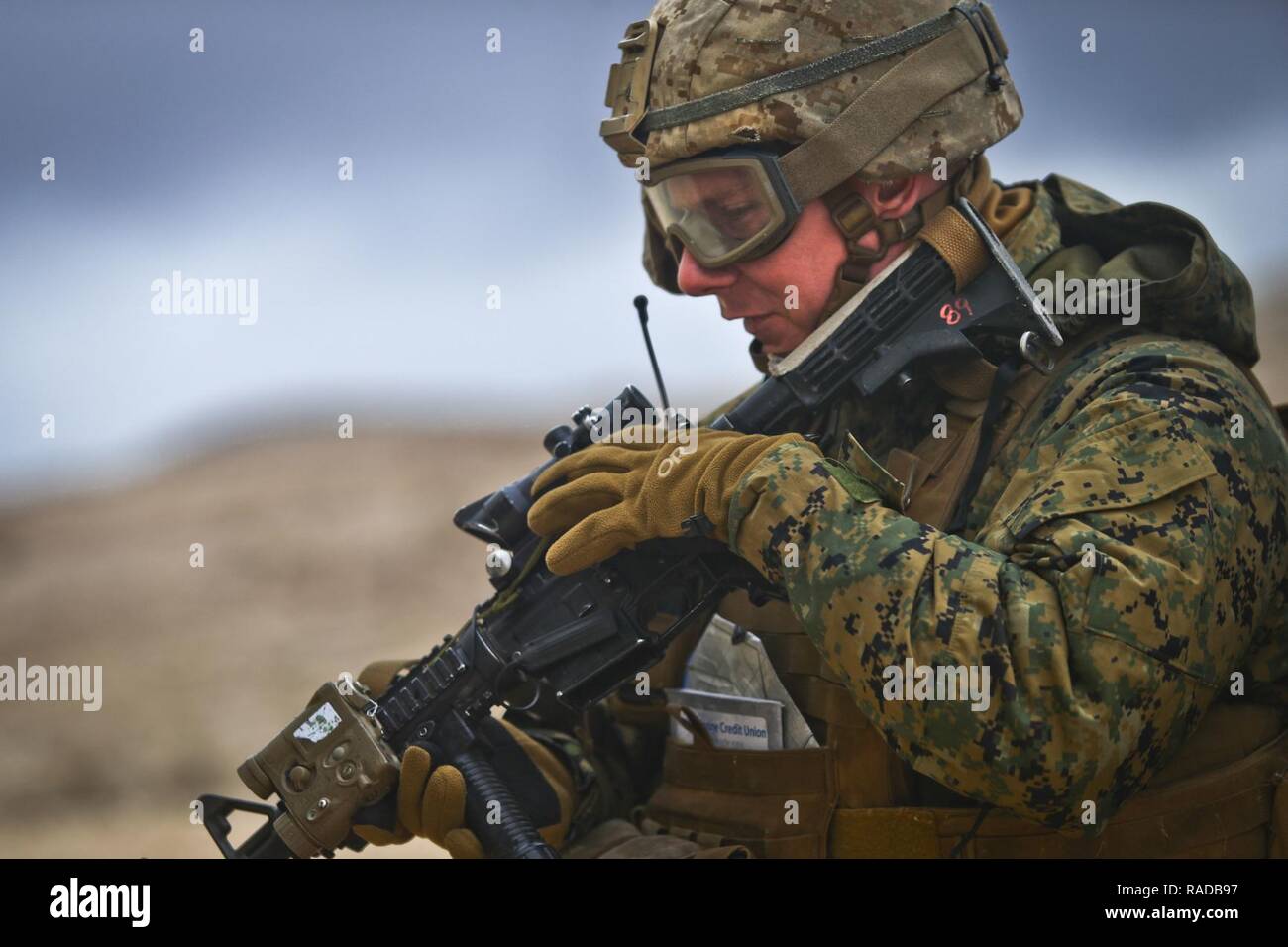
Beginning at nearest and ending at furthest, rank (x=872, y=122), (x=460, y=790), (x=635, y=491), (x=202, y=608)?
(x=635, y=491) → (x=872, y=122) → (x=460, y=790) → (x=202, y=608)

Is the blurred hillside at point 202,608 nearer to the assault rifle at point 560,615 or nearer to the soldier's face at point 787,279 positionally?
the assault rifle at point 560,615

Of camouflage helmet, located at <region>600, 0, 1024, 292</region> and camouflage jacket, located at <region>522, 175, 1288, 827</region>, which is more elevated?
camouflage helmet, located at <region>600, 0, 1024, 292</region>

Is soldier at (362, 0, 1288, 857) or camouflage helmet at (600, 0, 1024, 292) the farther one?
camouflage helmet at (600, 0, 1024, 292)

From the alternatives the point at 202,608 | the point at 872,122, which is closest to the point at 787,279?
the point at 872,122

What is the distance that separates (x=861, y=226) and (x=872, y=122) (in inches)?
7.2

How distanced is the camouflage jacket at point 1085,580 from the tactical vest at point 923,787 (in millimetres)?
111

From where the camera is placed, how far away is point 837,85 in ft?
8.23

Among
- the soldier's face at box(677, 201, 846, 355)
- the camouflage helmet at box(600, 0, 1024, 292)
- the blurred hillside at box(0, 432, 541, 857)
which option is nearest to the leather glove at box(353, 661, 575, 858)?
the soldier's face at box(677, 201, 846, 355)

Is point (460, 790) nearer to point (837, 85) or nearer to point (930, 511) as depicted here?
point (930, 511)

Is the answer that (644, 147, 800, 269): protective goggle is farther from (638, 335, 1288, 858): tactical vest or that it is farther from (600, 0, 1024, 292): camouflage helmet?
(638, 335, 1288, 858): tactical vest

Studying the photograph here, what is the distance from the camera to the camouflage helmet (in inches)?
98.1
